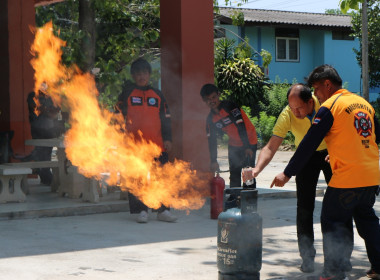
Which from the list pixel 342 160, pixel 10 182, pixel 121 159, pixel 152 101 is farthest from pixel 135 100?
pixel 342 160

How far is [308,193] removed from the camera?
6.31 metres

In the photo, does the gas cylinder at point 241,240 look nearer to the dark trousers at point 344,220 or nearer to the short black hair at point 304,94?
the dark trousers at point 344,220

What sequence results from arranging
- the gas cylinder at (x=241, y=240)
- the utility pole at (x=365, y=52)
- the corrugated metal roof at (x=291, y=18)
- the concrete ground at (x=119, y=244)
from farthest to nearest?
the corrugated metal roof at (x=291, y=18), the utility pole at (x=365, y=52), the concrete ground at (x=119, y=244), the gas cylinder at (x=241, y=240)

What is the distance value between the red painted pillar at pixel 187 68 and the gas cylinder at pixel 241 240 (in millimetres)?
4817

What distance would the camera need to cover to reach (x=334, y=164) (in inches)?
220

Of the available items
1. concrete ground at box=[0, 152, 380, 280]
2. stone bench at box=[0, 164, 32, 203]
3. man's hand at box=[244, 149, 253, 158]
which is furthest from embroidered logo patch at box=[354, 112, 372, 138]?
stone bench at box=[0, 164, 32, 203]

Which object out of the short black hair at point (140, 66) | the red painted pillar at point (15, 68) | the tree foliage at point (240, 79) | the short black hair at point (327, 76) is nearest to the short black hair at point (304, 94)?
the short black hair at point (327, 76)

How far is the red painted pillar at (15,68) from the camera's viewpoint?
44.5 feet

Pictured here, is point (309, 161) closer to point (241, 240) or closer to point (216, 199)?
point (241, 240)

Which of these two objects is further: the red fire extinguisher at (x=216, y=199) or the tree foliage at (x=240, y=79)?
the tree foliage at (x=240, y=79)

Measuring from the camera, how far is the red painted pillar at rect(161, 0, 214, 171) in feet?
33.2

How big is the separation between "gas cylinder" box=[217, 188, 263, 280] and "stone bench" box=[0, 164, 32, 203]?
5.45 m

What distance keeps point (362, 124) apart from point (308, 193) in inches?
41.6

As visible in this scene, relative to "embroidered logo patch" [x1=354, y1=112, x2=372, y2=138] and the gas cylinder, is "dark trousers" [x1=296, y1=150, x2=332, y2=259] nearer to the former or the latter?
"embroidered logo patch" [x1=354, y1=112, x2=372, y2=138]
